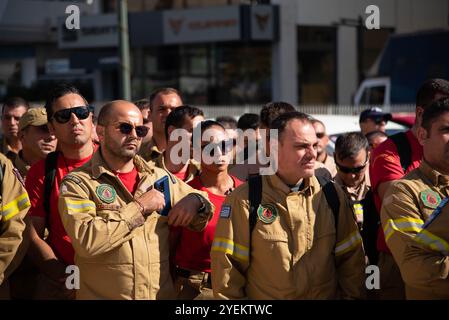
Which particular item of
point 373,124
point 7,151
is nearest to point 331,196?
point 373,124

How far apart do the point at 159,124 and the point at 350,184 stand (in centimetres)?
174

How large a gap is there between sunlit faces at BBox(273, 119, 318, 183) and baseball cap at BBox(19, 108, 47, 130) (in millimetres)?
2478

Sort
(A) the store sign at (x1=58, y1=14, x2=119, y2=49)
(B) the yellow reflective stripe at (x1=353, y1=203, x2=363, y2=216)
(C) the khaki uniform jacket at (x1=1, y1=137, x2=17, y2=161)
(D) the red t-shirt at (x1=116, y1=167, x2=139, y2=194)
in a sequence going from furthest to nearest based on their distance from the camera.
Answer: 1. (A) the store sign at (x1=58, y1=14, x2=119, y2=49)
2. (C) the khaki uniform jacket at (x1=1, y1=137, x2=17, y2=161)
3. (B) the yellow reflective stripe at (x1=353, y1=203, x2=363, y2=216)
4. (D) the red t-shirt at (x1=116, y1=167, x2=139, y2=194)

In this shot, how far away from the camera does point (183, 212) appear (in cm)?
394

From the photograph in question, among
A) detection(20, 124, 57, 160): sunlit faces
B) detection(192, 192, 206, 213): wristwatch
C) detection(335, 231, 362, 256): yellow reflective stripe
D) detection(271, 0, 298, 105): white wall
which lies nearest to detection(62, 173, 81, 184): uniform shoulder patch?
detection(192, 192, 206, 213): wristwatch

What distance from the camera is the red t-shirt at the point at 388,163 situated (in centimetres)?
433

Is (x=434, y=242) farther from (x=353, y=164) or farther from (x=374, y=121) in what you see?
(x=374, y=121)

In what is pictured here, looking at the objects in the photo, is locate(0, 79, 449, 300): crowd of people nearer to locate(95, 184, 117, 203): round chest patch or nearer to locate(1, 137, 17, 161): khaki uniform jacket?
locate(95, 184, 117, 203): round chest patch

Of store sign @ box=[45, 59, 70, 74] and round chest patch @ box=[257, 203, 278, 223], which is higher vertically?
store sign @ box=[45, 59, 70, 74]

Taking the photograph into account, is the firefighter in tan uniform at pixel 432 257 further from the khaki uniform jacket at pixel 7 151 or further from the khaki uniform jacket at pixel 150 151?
the khaki uniform jacket at pixel 7 151

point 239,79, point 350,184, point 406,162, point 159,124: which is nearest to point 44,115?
point 159,124

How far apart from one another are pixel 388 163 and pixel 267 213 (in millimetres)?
969

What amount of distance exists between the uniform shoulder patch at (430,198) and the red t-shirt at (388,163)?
52 cm

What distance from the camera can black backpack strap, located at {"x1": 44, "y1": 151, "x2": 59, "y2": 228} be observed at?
447 cm
